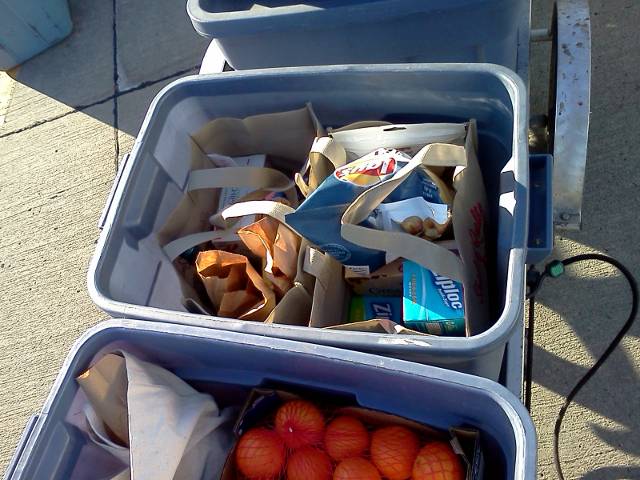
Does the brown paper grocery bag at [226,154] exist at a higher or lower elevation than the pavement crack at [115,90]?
higher

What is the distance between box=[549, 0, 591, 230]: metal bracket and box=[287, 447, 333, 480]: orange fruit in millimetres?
633

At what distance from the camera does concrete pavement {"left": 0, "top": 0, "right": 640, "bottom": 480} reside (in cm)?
125

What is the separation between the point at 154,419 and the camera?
786 millimetres

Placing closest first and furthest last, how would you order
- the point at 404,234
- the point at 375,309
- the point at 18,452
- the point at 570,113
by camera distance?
the point at 18,452
the point at 404,234
the point at 375,309
the point at 570,113

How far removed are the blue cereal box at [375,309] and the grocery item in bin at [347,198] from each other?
0.22ft

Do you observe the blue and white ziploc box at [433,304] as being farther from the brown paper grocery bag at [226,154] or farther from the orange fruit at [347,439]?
the brown paper grocery bag at [226,154]

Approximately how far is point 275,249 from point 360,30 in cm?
37

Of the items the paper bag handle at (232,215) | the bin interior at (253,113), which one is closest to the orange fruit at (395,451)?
the bin interior at (253,113)

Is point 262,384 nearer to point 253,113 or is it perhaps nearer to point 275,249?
Answer: point 275,249

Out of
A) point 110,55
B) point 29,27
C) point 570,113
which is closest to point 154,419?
point 570,113

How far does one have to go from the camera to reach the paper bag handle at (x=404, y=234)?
2.70 feet

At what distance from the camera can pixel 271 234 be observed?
0.96 meters

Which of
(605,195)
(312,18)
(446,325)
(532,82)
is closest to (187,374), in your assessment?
(446,325)

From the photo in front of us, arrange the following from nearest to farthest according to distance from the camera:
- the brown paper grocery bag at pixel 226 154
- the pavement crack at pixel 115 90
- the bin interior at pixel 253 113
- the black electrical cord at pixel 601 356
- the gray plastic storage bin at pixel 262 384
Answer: the gray plastic storage bin at pixel 262 384
the bin interior at pixel 253 113
the brown paper grocery bag at pixel 226 154
the black electrical cord at pixel 601 356
the pavement crack at pixel 115 90
